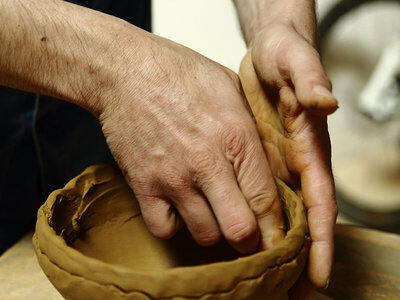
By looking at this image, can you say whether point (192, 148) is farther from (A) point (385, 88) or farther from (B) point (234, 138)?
(A) point (385, 88)

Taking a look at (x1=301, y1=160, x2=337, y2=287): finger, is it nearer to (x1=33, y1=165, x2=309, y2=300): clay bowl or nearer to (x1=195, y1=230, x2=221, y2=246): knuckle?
(x1=33, y1=165, x2=309, y2=300): clay bowl

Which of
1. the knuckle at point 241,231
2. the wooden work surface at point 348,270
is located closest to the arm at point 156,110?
the knuckle at point 241,231

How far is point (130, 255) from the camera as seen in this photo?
99 centimetres

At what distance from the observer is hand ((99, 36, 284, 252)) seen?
2.64 ft

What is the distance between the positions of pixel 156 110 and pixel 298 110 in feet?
0.88

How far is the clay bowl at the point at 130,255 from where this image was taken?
1.90ft

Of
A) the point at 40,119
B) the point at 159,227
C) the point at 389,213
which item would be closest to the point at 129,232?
the point at 159,227

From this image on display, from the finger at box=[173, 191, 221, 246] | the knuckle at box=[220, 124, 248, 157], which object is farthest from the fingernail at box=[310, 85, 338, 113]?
the finger at box=[173, 191, 221, 246]

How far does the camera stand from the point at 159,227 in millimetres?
876

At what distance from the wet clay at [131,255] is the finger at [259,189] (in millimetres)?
34

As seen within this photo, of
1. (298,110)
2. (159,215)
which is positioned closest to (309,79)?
(298,110)

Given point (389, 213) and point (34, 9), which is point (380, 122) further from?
point (34, 9)

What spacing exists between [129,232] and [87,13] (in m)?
0.45

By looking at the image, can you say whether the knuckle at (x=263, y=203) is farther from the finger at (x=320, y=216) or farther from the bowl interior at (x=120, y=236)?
the bowl interior at (x=120, y=236)
